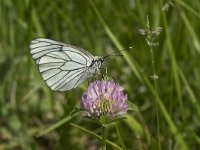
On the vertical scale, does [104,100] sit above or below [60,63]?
below

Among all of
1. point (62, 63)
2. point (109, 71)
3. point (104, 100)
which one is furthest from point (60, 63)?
point (109, 71)

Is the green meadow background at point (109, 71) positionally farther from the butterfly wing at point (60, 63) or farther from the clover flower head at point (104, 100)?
the clover flower head at point (104, 100)

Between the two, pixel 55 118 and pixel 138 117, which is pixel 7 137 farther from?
pixel 138 117

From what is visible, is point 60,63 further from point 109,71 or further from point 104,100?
point 109,71

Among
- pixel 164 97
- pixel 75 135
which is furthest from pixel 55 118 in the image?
pixel 164 97

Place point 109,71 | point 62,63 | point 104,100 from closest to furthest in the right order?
point 104,100
point 62,63
point 109,71
